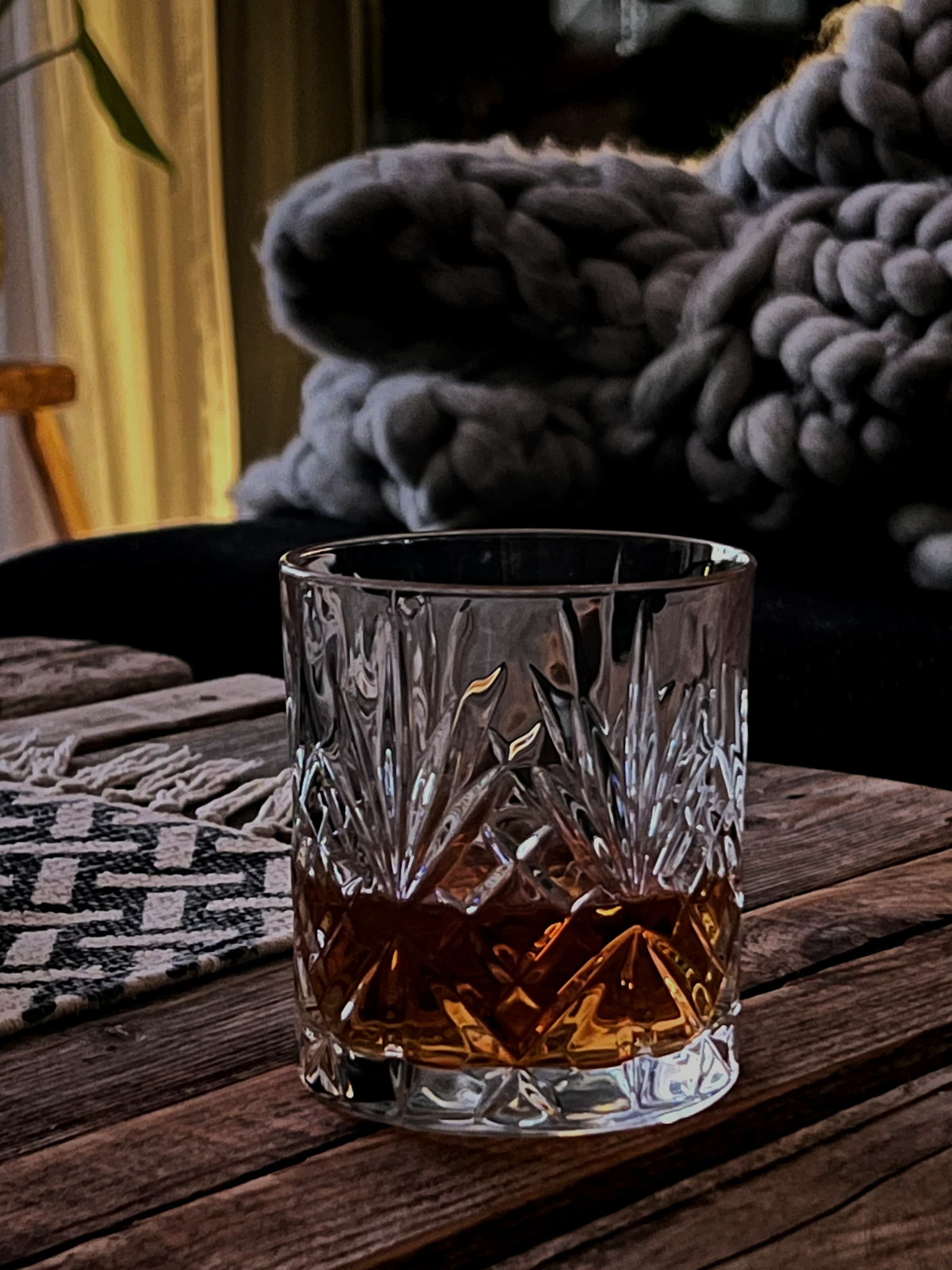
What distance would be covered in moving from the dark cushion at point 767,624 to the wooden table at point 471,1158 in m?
0.42

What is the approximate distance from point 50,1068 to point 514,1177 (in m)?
0.13

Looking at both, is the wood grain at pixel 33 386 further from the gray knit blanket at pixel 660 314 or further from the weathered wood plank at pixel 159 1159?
the weathered wood plank at pixel 159 1159

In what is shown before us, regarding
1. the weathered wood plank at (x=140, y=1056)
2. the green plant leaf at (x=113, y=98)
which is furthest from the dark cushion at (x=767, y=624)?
the green plant leaf at (x=113, y=98)

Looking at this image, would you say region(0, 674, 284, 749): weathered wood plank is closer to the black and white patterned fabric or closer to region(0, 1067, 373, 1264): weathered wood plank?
the black and white patterned fabric

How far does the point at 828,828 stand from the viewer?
60 centimetres

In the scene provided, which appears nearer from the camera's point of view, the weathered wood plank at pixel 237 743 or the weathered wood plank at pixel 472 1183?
the weathered wood plank at pixel 472 1183

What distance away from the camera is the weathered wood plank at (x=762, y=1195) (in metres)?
0.32

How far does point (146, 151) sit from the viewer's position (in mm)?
1892

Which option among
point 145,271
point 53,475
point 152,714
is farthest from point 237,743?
point 145,271

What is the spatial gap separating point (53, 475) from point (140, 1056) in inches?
74.3

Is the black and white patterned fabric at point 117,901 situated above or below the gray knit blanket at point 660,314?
below

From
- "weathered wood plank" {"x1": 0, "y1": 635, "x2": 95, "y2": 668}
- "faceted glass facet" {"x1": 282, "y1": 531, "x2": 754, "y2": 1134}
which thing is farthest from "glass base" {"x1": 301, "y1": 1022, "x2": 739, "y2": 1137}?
"weathered wood plank" {"x1": 0, "y1": 635, "x2": 95, "y2": 668}

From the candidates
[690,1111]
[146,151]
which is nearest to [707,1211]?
[690,1111]

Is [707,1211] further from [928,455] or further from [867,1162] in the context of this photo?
[928,455]
